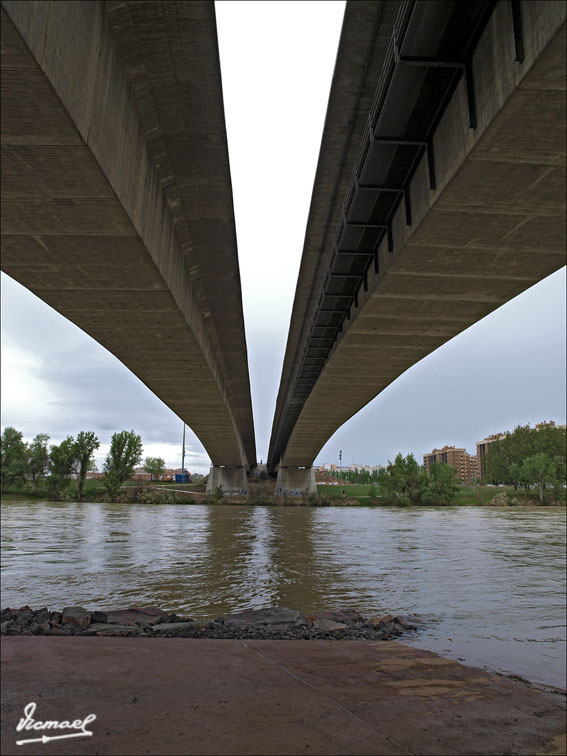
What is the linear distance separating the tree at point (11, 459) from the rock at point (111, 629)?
270ft

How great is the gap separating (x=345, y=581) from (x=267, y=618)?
17.0 ft

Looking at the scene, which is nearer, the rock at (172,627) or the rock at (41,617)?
the rock at (172,627)

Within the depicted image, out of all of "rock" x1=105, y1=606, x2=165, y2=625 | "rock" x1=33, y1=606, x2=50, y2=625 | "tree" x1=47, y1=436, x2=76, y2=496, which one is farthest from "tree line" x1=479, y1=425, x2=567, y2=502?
"rock" x1=33, y1=606, x2=50, y2=625

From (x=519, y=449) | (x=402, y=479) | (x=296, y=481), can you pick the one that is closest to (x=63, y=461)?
(x=296, y=481)

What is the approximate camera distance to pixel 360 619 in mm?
8703

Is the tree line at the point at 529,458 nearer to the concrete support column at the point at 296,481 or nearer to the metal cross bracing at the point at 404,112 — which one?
the concrete support column at the point at 296,481

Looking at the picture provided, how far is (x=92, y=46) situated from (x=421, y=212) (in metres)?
5.83

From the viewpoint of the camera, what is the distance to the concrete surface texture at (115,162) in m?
5.30

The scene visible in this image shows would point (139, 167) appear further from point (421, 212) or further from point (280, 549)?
point (280, 549)

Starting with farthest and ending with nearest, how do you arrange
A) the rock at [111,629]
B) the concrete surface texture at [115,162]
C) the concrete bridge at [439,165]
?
the rock at [111,629]
the concrete bridge at [439,165]
the concrete surface texture at [115,162]

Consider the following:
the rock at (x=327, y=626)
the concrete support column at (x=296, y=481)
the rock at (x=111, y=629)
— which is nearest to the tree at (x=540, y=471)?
the concrete support column at (x=296, y=481)

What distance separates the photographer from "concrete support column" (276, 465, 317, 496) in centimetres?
7462

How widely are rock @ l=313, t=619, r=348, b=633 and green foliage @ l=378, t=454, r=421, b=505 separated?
7162 cm

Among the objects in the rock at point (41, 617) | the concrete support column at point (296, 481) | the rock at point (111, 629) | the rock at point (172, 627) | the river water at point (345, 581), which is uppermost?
the rock at point (41, 617)
